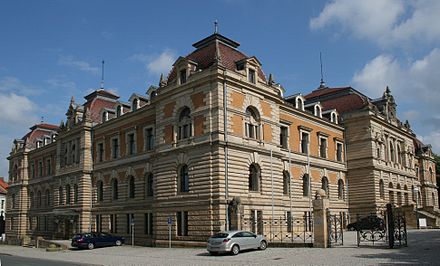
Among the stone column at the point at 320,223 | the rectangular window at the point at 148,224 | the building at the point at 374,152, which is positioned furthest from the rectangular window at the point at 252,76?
the building at the point at 374,152

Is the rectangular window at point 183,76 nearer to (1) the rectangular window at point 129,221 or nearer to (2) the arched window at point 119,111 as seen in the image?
(2) the arched window at point 119,111

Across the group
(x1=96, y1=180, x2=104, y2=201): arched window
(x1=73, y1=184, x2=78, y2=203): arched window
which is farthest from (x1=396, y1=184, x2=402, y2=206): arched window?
(x1=73, y1=184, x2=78, y2=203): arched window

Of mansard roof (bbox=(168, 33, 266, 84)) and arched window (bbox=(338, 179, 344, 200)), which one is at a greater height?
mansard roof (bbox=(168, 33, 266, 84))

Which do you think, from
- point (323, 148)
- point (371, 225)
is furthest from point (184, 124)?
point (323, 148)

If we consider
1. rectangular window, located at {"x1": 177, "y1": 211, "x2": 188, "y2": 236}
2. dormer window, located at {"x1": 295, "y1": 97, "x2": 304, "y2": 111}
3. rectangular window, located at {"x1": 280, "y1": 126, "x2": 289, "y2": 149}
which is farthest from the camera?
dormer window, located at {"x1": 295, "y1": 97, "x2": 304, "y2": 111}

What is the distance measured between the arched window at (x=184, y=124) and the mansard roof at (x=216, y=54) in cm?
343

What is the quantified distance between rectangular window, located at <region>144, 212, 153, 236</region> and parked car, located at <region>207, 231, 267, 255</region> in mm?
14522

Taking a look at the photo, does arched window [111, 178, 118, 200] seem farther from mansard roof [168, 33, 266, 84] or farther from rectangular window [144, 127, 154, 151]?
mansard roof [168, 33, 266, 84]

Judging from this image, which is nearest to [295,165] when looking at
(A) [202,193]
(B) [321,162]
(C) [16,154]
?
(B) [321,162]

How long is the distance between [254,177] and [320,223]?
9.14 m

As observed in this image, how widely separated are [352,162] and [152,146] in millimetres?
23339

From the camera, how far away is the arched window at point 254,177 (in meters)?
36.1

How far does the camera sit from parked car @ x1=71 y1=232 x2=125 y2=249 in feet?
125

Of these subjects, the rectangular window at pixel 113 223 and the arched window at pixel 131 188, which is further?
the rectangular window at pixel 113 223
